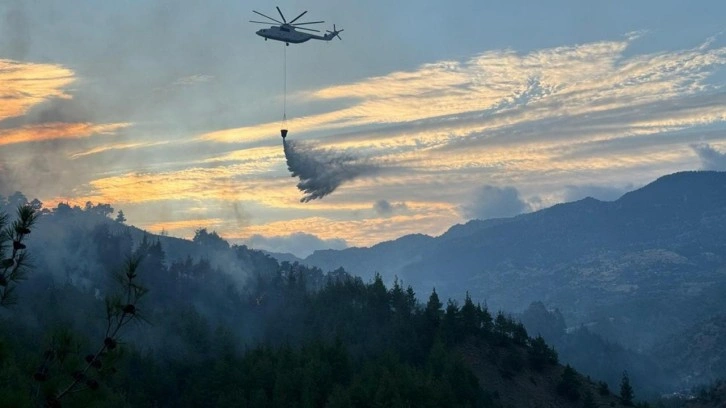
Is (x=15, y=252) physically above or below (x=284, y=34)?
below

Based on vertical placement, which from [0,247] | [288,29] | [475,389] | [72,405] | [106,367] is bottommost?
[475,389]

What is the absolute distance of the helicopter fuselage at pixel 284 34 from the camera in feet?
552

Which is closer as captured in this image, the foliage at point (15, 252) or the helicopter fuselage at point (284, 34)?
the foliage at point (15, 252)

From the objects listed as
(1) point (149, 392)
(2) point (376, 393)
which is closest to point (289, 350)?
(1) point (149, 392)

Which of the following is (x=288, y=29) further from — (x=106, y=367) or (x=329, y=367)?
(x=106, y=367)

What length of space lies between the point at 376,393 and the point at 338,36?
75.7 metres

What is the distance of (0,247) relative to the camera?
111ft

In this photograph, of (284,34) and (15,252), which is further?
(284,34)

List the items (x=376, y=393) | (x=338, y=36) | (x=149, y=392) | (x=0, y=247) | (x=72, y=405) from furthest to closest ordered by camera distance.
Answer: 1. (x=338, y=36)
2. (x=149, y=392)
3. (x=376, y=393)
4. (x=72, y=405)
5. (x=0, y=247)

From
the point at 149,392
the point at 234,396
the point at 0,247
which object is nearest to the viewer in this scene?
the point at 0,247

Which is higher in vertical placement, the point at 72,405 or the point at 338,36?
the point at 338,36

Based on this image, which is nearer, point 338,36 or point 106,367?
point 106,367

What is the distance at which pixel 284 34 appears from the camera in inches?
6693

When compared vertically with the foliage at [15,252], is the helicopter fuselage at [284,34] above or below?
above
